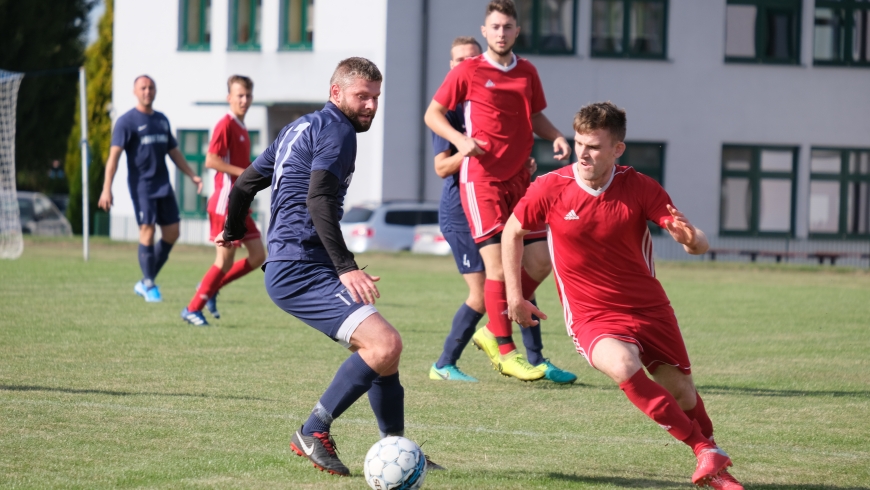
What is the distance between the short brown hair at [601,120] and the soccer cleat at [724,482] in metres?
1.54

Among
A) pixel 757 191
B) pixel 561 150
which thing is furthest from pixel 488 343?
pixel 757 191

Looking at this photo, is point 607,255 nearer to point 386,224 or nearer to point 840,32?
point 386,224

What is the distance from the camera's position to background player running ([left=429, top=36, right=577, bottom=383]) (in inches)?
305

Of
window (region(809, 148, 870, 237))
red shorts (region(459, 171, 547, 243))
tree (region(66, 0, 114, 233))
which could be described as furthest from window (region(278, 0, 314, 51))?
red shorts (region(459, 171, 547, 243))

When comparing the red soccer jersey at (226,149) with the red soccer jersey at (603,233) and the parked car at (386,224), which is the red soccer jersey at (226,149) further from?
the parked car at (386,224)

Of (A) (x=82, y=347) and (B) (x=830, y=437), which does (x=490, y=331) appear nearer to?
(B) (x=830, y=437)

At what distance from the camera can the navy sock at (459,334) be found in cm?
778

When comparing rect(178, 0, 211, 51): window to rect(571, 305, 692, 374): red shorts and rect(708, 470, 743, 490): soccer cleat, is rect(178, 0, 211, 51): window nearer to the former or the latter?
rect(571, 305, 692, 374): red shorts

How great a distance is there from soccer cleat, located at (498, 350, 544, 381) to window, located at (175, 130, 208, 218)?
2494cm

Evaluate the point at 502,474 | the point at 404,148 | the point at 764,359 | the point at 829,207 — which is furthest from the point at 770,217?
the point at 502,474

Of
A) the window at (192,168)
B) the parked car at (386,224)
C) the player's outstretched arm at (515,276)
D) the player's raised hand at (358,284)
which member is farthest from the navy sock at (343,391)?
the window at (192,168)

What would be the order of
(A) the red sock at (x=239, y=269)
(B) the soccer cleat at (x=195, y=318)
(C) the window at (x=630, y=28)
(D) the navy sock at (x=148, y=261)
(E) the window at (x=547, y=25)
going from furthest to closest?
(C) the window at (x=630, y=28) < (E) the window at (x=547, y=25) < (D) the navy sock at (x=148, y=261) < (A) the red sock at (x=239, y=269) < (B) the soccer cleat at (x=195, y=318)

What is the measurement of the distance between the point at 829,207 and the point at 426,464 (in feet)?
95.1

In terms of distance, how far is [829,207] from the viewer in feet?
104
